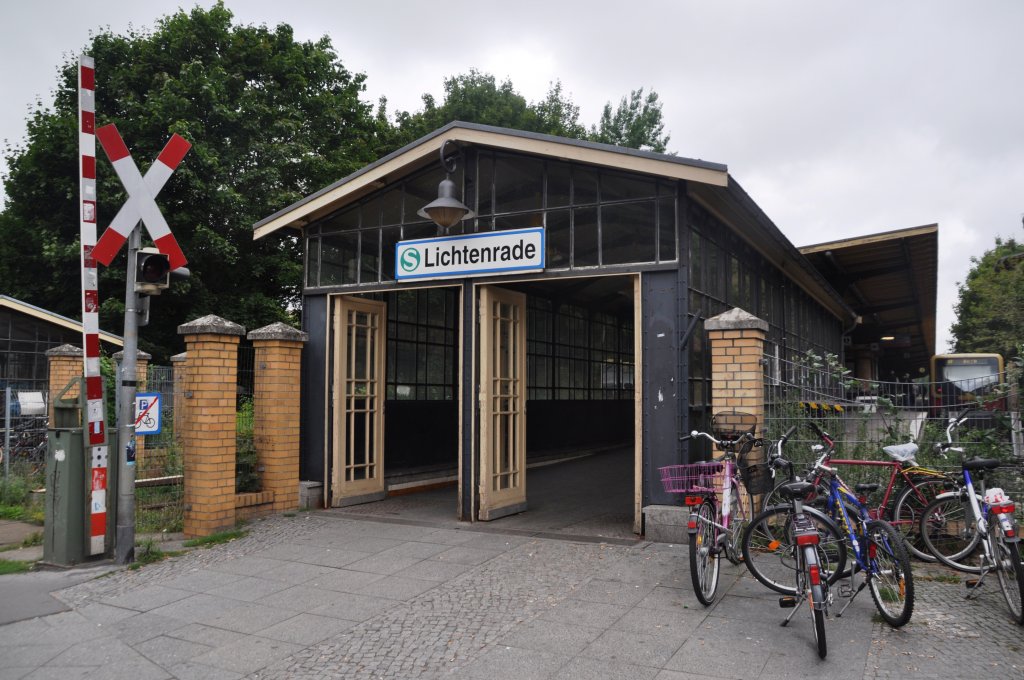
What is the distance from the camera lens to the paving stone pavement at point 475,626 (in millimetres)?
4469

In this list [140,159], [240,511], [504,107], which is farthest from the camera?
[504,107]

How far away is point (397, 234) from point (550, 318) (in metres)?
7.14

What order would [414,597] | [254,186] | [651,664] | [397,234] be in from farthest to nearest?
[254,186] < [397,234] < [414,597] < [651,664]

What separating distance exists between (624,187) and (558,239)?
92 centimetres

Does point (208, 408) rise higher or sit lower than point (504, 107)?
lower

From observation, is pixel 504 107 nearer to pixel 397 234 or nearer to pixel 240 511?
pixel 397 234

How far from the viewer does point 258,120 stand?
22.8 metres

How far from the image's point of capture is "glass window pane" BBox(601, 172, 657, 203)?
8.01m

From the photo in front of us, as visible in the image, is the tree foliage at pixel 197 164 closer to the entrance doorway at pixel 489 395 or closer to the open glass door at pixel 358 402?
the entrance doorway at pixel 489 395

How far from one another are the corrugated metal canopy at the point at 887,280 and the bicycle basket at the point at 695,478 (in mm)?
11355

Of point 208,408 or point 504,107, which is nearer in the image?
point 208,408

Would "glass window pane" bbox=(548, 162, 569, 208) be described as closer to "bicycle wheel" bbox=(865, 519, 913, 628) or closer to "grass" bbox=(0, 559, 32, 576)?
"bicycle wheel" bbox=(865, 519, 913, 628)

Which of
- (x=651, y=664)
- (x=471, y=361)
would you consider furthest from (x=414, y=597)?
(x=471, y=361)

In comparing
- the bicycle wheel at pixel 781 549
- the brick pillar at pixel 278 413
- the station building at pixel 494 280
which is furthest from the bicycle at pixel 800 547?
the brick pillar at pixel 278 413
